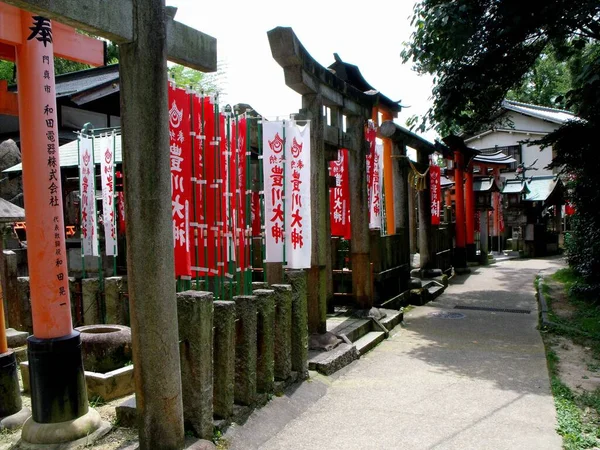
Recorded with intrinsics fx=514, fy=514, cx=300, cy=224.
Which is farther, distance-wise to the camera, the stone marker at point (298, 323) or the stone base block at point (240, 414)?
the stone marker at point (298, 323)

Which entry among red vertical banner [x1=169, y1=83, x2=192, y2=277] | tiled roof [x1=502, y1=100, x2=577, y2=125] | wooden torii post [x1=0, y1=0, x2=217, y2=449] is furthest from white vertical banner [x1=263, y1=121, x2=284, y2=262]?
tiled roof [x1=502, y1=100, x2=577, y2=125]

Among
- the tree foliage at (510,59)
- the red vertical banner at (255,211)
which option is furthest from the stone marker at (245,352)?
the tree foliage at (510,59)

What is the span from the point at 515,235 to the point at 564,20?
2716cm

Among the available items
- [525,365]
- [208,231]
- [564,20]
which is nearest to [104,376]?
[208,231]

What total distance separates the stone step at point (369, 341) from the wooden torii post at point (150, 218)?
522 centimetres

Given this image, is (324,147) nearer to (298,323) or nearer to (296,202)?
(296,202)

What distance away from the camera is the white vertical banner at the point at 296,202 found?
298 inches

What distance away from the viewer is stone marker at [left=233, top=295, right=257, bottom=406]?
5.61 metres

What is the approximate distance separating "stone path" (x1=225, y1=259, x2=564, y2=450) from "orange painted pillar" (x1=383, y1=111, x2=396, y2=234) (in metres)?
3.61

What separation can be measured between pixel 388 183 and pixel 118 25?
1110 cm

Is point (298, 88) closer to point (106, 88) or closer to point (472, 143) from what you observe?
point (106, 88)

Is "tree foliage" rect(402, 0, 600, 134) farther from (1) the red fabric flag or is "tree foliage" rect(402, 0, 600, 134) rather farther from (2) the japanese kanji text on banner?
(1) the red fabric flag

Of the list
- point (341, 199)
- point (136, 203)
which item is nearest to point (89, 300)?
point (136, 203)

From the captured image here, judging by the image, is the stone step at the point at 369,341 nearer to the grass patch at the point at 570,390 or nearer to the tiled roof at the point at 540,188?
the grass patch at the point at 570,390
